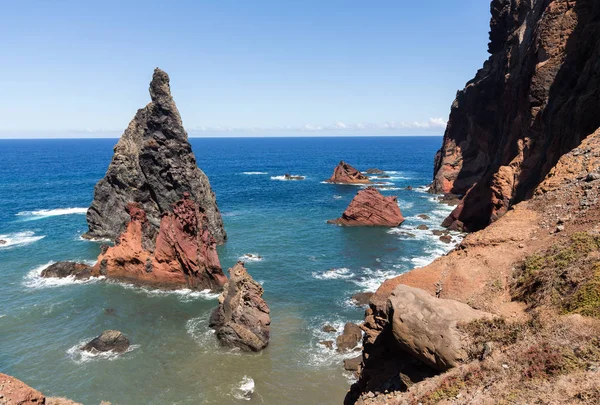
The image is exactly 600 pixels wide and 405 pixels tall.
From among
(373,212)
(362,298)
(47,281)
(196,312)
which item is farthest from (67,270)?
(373,212)

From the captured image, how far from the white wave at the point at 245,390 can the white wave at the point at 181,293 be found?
14758mm

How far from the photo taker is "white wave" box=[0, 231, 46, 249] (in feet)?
194

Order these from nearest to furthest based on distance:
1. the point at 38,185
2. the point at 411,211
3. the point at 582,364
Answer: the point at 582,364, the point at 411,211, the point at 38,185

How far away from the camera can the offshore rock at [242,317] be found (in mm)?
32062

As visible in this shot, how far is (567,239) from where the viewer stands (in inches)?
632

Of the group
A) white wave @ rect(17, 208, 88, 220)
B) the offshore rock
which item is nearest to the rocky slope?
the offshore rock

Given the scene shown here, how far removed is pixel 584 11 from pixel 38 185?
124365 mm

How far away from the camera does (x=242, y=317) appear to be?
108ft

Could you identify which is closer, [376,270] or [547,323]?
[547,323]

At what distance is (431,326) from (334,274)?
34606 mm

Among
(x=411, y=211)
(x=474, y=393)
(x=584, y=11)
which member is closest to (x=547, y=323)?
(x=474, y=393)

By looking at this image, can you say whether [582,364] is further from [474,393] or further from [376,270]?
[376,270]

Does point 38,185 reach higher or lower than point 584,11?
lower

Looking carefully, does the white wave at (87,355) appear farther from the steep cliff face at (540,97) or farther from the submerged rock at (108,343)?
the steep cliff face at (540,97)
